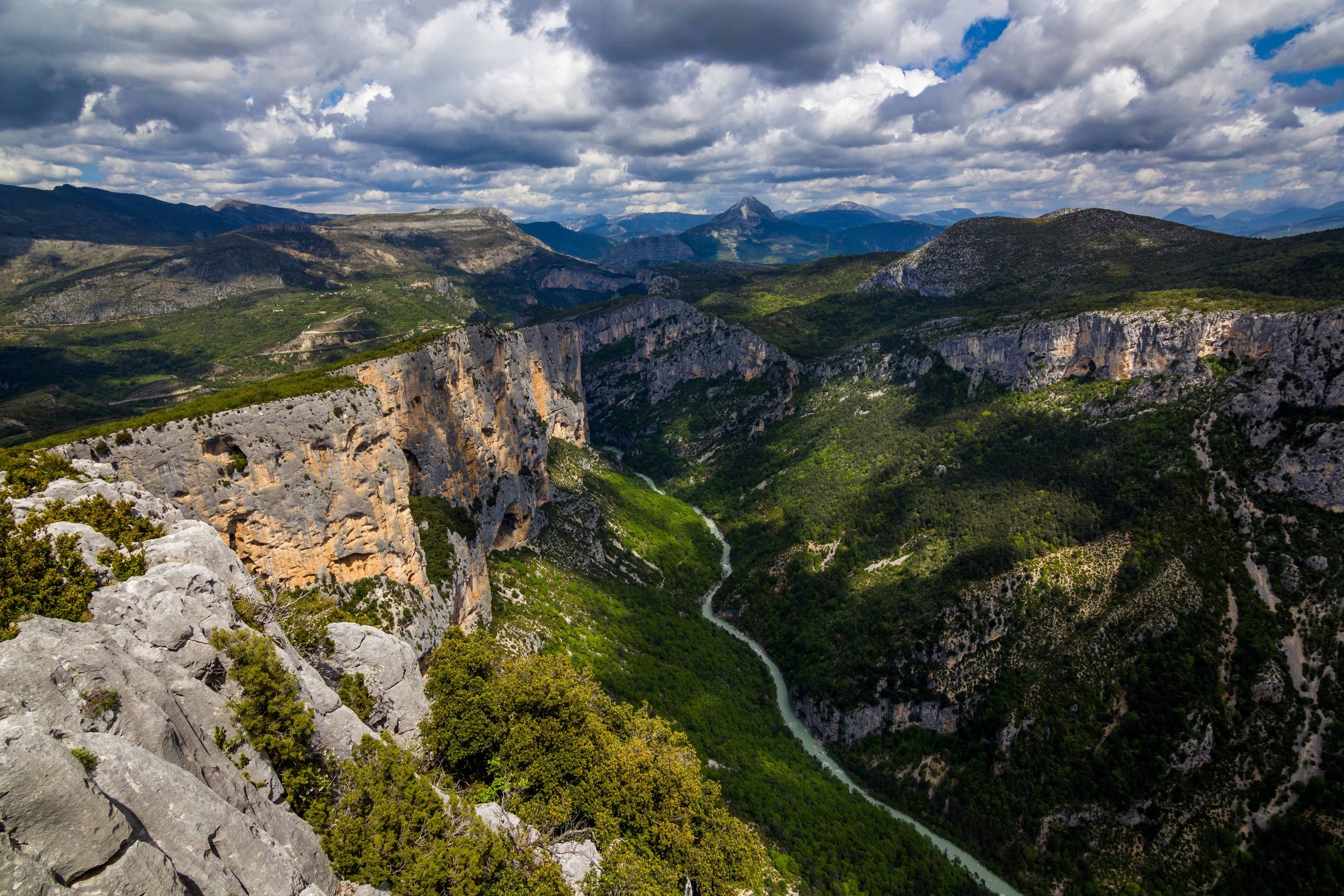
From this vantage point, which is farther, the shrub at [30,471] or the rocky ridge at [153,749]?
the shrub at [30,471]

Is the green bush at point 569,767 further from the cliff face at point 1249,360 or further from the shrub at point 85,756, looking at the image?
the cliff face at point 1249,360

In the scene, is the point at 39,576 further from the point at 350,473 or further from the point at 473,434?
the point at 473,434

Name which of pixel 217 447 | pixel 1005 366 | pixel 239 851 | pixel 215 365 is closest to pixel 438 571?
pixel 217 447

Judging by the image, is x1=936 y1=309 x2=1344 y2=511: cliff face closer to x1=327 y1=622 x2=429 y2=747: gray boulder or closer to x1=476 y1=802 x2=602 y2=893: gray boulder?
x1=476 y1=802 x2=602 y2=893: gray boulder

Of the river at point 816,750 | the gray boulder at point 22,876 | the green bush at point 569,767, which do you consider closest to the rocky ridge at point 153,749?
the gray boulder at point 22,876

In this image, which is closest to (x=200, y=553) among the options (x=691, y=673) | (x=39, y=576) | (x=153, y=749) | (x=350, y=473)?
(x=39, y=576)

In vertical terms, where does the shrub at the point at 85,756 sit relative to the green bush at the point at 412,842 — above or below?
above

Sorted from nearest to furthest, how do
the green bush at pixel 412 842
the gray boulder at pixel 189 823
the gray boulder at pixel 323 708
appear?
1. the gray boulder at pixel 189 823
2. the green bush at pixel 412 842
3. the gray boulder at pixel 323 708
